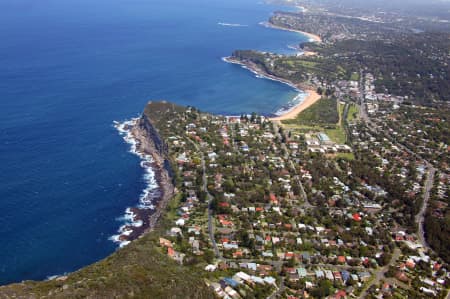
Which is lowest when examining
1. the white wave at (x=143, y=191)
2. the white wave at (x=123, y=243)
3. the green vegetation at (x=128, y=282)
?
the white wave at (x=123, y=243)

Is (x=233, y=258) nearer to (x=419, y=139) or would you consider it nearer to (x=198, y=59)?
(x=419, y=139)

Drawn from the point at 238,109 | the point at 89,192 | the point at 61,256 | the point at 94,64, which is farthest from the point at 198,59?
the point at 61,256

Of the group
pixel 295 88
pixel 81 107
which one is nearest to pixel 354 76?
pixel 295 88

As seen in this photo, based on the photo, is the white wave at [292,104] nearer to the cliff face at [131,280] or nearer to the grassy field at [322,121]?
the grassy field at [322,121]

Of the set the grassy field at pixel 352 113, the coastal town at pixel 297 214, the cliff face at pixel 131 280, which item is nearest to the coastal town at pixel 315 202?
the coastal town at pixel 297 214

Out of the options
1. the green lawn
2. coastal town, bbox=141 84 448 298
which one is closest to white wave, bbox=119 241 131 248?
coastal town, bbox=141 84 448 298

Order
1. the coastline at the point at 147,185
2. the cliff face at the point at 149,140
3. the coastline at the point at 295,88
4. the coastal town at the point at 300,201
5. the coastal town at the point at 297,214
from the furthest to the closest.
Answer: the coastline at the point at 295,88 < the cliff face at the point at 149,140 < the coastline at the point at 147,185 < the coastal town at the point at 297,214 < the coastal town at the point at 300,201
